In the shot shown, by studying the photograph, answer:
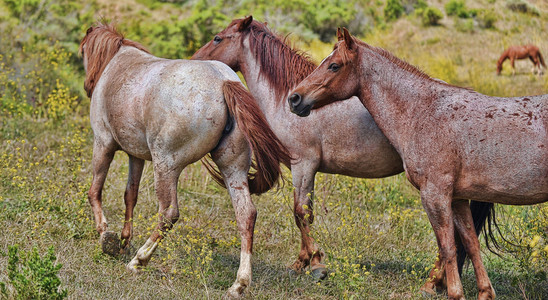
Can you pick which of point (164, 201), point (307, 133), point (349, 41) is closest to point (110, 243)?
point (164, 201)

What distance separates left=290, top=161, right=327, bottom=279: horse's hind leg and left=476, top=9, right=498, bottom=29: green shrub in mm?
15197

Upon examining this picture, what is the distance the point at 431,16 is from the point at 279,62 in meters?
14.8

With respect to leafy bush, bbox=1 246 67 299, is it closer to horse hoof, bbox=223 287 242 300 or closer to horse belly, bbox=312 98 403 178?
horse hoof, bbox=223 287 242 300

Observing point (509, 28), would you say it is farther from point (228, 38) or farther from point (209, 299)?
point (209, 299)

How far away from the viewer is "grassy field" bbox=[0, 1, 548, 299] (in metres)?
4.40

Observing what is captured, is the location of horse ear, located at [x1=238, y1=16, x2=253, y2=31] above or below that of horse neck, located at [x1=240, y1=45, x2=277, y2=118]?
above

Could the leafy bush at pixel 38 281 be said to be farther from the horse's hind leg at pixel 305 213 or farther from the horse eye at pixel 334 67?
the horse eye at pixel 334 67

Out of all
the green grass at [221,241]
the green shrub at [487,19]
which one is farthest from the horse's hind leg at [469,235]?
the green shrub at [487,19]

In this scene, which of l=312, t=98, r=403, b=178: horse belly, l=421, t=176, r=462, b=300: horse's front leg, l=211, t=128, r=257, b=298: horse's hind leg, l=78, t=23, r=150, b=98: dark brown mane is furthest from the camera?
l=78, t=23, r=150, b=98: dark brown mane

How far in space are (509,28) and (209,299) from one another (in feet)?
52.3

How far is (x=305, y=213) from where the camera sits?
5027 mm

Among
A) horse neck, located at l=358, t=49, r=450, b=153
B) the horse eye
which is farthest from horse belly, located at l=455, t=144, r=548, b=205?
the horse eye

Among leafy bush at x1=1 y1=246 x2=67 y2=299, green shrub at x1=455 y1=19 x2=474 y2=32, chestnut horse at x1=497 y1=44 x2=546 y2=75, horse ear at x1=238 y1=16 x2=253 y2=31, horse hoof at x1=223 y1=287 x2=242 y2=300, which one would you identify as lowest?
green shrub at x1=455 y1=19 x2=474 y2=32

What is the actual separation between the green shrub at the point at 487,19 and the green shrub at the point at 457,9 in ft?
1.64
